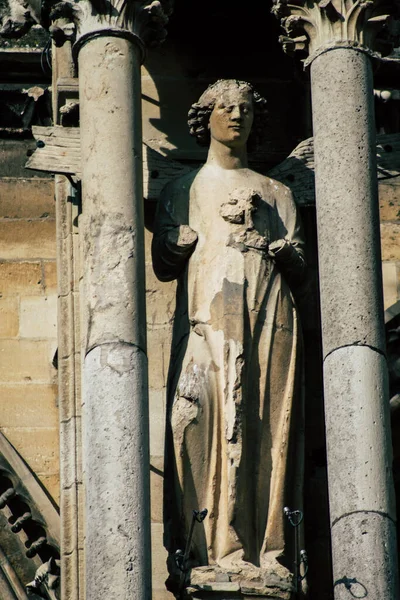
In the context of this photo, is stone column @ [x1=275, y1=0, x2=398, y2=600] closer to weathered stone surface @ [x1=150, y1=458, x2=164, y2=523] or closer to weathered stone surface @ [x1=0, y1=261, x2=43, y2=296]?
weathered stone surface @ [x1=150, y1=458, x2=164, y2=523]

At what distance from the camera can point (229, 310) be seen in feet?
49.0

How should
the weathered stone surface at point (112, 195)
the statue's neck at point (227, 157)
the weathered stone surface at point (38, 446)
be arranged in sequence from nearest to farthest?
the weathered stone surface at point (112, 195) < the statue's neck at point (227, 157) < the weathered stone surface at point (38, 446)

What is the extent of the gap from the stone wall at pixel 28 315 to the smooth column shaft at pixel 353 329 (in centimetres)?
246

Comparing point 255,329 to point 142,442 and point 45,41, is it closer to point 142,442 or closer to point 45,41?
point 142,442

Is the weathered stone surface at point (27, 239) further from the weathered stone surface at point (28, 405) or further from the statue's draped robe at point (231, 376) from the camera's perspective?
the statue's draped robe at point (231, 376)

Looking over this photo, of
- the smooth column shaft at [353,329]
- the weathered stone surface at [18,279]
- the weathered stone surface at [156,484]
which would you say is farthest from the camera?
the weathered stone surface at [18,279]

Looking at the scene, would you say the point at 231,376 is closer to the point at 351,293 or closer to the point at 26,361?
the point at 351,293

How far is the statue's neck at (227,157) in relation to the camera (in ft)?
51.2

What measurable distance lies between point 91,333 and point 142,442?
0.69m

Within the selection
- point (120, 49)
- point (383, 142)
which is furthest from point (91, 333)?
point (383, 142)

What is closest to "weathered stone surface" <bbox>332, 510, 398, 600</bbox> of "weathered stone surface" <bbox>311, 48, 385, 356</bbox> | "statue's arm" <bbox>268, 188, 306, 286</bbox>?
"weathered stone surface" <bbox>311, 48, 385, 356</bbox>

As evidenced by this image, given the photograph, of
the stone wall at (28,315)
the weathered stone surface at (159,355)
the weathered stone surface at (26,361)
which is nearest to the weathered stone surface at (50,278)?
the stone wall at (28,315)

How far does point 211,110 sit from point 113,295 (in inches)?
65.4

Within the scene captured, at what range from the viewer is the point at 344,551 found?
46.4 ft
